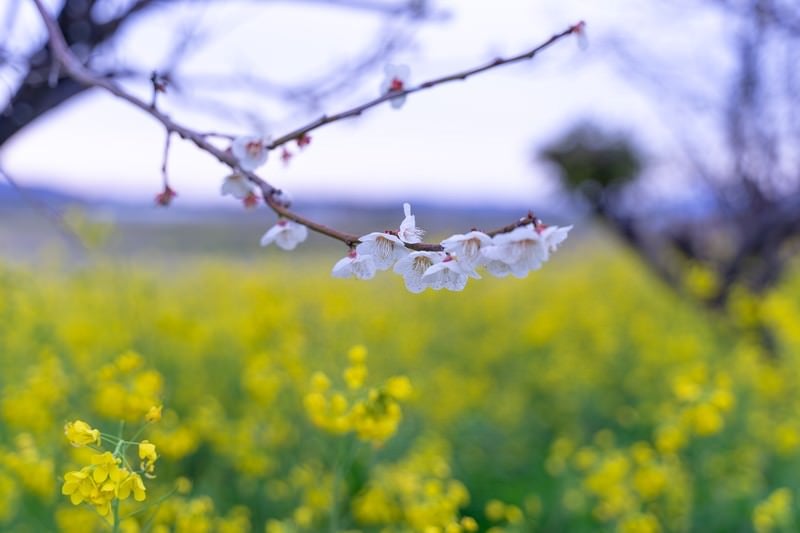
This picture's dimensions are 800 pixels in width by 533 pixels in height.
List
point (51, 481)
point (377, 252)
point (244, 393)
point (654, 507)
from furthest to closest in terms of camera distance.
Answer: point (244, 393), point (654, 507), point (51, 481), point (377, 252)

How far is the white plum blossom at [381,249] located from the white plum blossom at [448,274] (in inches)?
1.9

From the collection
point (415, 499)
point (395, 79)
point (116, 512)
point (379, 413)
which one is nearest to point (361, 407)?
point (379, 413)

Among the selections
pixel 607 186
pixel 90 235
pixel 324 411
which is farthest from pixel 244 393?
pixel 607 186

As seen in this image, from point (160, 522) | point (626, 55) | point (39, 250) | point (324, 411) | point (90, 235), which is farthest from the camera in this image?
→ point (39, 250)

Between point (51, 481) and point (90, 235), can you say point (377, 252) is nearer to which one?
point (51, 481)

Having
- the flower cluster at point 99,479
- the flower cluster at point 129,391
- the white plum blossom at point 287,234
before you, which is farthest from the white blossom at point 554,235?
the flower cluster at point 129,391

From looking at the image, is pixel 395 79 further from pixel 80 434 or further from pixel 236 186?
pixel 80 434

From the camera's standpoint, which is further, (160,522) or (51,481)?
(160,522)

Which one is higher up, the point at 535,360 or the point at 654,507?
the point at 535,360

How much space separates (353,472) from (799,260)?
713 centimetres

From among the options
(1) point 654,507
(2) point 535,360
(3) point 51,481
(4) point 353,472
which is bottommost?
(3) point 51,481

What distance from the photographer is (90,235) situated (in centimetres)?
418

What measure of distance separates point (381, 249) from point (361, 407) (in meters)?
0.75

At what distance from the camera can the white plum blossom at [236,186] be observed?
1341 millimetres
